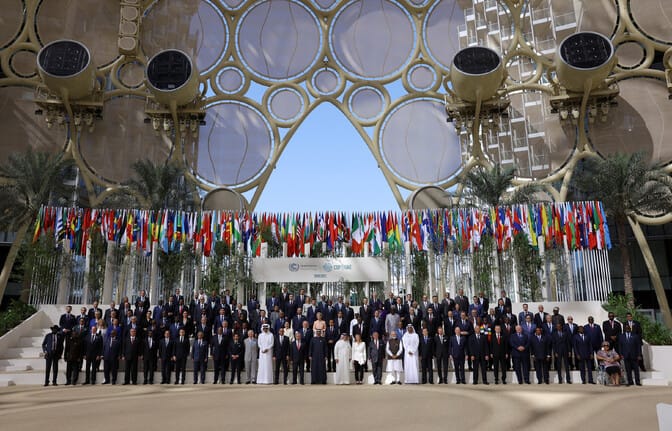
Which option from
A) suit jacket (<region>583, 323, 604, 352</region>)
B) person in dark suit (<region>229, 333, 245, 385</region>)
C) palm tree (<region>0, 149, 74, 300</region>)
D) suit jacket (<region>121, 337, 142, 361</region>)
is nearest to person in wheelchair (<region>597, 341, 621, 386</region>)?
suit jacket (<region>583, 323, 604, 352</region>)

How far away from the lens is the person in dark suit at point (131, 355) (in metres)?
11.0

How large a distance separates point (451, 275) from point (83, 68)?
61.3 ft

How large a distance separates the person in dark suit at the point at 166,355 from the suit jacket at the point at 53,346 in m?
2.01

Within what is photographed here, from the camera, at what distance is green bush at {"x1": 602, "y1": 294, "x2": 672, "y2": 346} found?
12.7 metres

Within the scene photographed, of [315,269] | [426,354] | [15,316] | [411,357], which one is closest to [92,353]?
[15,316]

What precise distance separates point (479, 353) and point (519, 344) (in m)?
0.82

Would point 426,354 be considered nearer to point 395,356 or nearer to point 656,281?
point 395,356

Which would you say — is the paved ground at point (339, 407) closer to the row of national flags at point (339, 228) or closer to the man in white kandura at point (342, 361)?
the man in white kandura at point (342, 361)

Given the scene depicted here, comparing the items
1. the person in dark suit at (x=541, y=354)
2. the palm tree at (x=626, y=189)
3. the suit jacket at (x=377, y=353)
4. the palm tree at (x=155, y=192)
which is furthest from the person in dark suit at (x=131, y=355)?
the palm tree at (x=626, y=189)

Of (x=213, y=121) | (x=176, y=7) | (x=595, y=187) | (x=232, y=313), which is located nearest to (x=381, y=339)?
(x=232, y=313)

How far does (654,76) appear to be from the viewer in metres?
25.2

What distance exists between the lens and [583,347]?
10.9 metres

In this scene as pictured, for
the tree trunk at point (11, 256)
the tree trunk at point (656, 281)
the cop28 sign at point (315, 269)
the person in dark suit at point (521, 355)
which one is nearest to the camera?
the person in dark suit at point (521, 355)

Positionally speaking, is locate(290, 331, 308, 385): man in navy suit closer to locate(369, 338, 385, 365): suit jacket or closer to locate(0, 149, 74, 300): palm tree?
locate(369, 338, 385, 365): suit jacket
